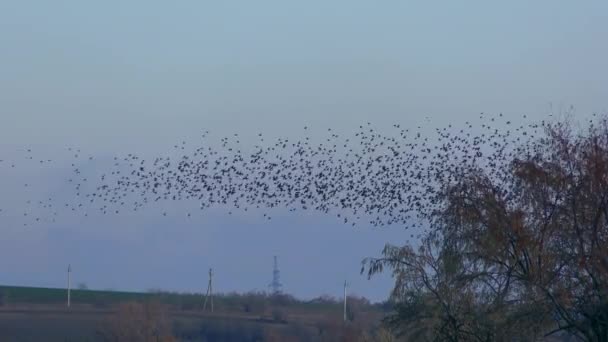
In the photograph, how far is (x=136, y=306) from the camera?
6638 cm

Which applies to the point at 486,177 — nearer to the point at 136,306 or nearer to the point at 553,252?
the point at 553,252

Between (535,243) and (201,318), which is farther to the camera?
(201,318)

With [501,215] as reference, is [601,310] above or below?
below

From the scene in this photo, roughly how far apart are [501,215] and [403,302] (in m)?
6.24

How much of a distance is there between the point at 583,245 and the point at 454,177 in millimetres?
3147

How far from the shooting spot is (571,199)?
2509 centimetres

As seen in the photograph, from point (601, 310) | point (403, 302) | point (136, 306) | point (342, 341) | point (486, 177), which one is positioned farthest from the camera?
point (136, 306)

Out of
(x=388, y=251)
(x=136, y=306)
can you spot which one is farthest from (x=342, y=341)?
(x=388, y=251)

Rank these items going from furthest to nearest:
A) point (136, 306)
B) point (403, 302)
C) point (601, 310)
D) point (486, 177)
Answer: point (136, 306), point (403, 302), point (486, 177), point (601, 310)

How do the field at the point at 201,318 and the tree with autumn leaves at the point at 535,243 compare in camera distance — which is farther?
the field at the point at 201,318

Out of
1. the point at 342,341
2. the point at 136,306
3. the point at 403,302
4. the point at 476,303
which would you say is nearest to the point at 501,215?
the point at 476,303

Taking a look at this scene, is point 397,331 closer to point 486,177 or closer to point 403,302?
point 403,302

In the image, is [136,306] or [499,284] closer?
[499,284]

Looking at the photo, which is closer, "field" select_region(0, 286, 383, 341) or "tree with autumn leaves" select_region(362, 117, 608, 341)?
"tree with autumn leaves" select_region(362, 117, 608, 341)
